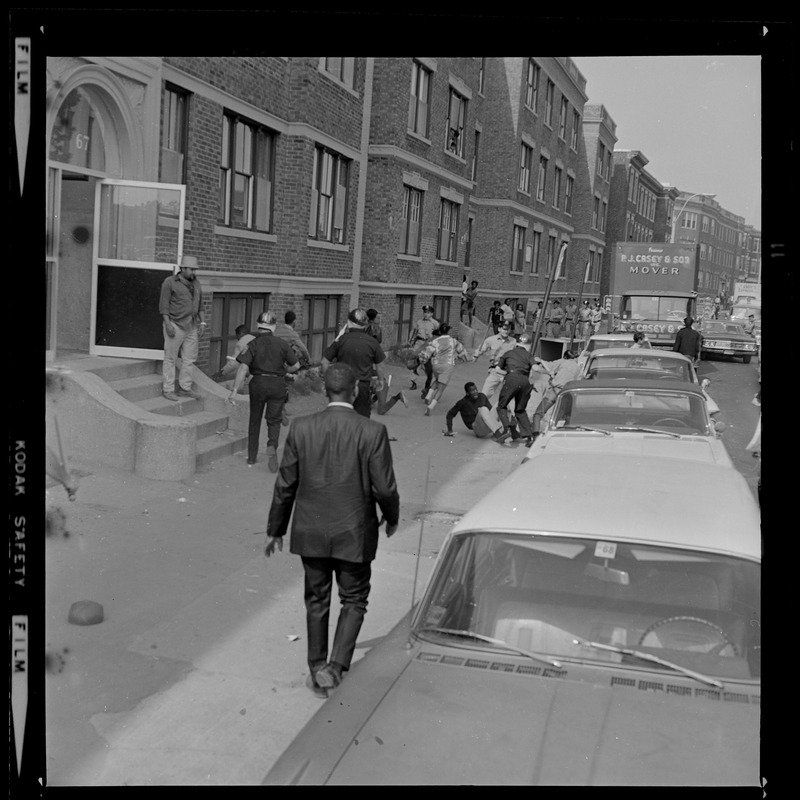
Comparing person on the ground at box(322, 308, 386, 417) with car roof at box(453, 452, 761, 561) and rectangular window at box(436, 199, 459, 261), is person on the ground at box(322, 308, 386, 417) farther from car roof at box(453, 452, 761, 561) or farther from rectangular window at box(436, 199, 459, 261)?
rectangular window at box(436, 199, 459, 261)

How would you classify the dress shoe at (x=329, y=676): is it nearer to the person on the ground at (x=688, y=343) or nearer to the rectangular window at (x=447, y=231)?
the rectangular window at (x=447, y=231)

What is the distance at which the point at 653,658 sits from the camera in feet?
11.7

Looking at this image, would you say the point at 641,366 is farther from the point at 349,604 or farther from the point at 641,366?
the point at 349,604

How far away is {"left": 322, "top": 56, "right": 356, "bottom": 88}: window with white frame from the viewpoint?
7537mm

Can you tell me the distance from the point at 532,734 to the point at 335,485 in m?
1.86

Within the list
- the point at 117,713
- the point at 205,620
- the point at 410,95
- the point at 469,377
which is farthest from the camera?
the point at 469,377

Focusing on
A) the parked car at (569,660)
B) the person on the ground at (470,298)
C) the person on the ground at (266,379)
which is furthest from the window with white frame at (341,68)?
the person on the ground at (470,298)

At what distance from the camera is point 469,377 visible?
587 inches

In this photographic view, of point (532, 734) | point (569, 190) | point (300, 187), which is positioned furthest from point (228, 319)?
point (569, 190)

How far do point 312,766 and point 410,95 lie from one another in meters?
10.9

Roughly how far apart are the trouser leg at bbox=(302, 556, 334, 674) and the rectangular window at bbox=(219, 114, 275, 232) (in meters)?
5.24
